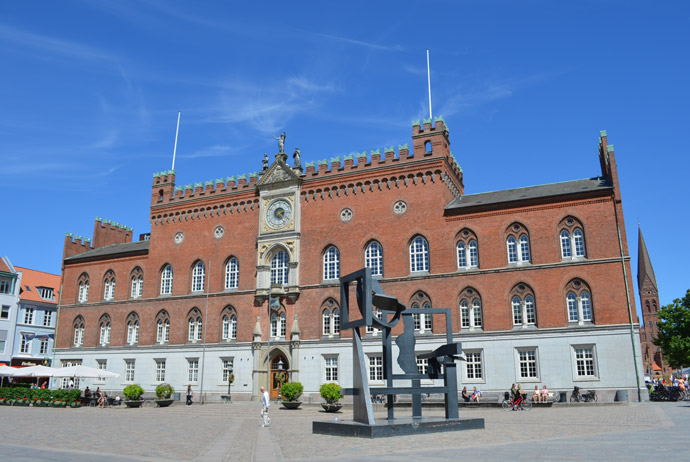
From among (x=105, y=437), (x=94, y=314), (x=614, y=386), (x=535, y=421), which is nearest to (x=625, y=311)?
(x=614, y=386)

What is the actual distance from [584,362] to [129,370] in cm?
3872

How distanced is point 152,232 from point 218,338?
527 inches

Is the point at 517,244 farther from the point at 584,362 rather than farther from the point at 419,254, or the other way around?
the point at 584,362

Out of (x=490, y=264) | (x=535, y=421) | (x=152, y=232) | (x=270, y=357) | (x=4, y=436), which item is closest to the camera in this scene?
(x=4, y=436)

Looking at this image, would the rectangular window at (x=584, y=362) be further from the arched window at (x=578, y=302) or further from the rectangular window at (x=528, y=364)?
the rectangular window at (x=528, y=364)

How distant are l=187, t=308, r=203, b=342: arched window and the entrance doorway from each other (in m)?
7.77

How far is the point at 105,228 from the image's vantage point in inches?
2504

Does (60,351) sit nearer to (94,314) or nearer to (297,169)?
(94,314)

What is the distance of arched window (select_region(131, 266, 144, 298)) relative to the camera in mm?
54625

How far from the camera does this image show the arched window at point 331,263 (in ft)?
151

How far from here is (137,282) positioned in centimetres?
5509

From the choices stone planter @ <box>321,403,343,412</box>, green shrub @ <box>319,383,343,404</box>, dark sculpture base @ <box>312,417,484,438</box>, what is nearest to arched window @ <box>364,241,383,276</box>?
green shrub @ <box>319,383,343,404</box>

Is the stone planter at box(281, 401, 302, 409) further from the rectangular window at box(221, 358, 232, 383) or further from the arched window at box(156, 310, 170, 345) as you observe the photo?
the arched window at box(156, 310, 170, 345)

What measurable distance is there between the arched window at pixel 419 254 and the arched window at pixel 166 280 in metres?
23.5
